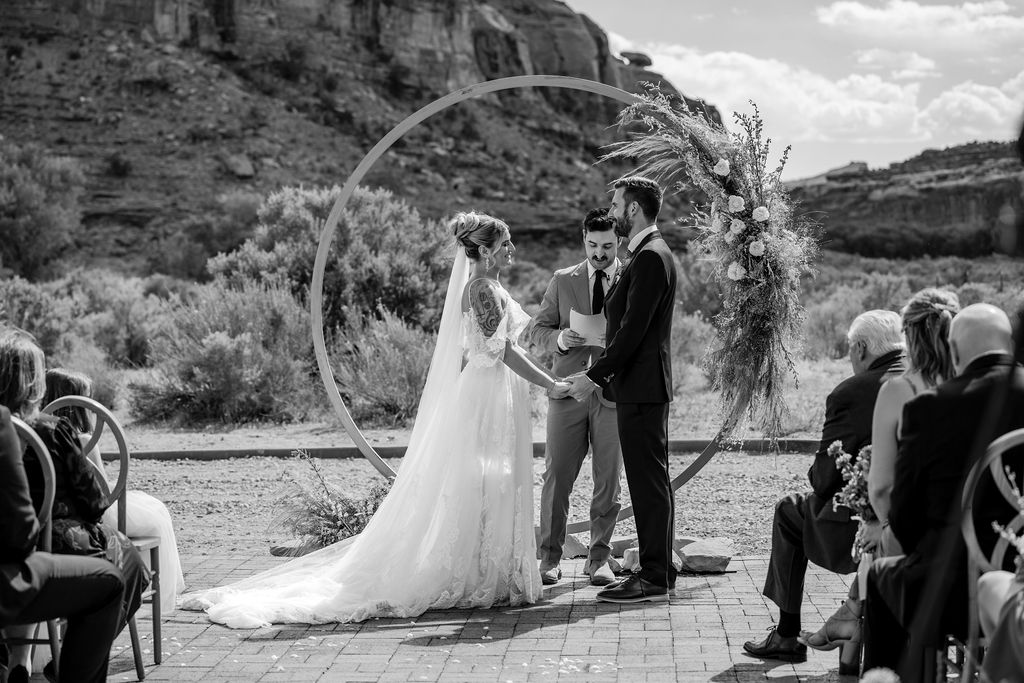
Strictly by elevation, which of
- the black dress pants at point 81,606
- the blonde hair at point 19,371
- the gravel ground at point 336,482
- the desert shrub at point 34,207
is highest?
the desert shrub at point 34,207

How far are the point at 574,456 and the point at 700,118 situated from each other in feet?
6.97

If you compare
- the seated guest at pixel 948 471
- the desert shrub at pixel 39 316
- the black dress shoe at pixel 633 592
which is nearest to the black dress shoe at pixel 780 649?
the black dress shoe at pixel 633 592

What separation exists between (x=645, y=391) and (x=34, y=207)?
35.4 metres

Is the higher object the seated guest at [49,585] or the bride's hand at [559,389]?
the bride's hand at [559,389]

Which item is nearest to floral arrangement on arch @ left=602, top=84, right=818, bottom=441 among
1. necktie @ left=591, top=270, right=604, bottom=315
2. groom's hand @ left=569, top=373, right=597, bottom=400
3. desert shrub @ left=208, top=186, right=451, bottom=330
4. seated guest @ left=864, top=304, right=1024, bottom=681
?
necktie @ left=591, top=270, right=604, bottom=315

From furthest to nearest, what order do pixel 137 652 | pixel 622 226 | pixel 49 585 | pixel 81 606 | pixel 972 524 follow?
pixel 622 226 < pixel 137 652 < pixel 81 606 < pixel 49 585 < pixel 972 524

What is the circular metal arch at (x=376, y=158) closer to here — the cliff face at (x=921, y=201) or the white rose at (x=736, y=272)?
the white rose at (x=736, y=272)

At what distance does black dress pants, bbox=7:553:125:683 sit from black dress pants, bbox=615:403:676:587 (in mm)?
2685

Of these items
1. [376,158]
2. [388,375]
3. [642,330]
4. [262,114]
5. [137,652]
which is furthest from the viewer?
[262,114]

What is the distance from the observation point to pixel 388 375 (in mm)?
13234

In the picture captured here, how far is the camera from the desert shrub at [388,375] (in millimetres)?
13023

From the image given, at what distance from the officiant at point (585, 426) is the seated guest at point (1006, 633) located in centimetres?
320

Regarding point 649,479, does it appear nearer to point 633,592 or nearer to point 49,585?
point 633,592

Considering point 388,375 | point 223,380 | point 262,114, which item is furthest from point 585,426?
point 262,114
